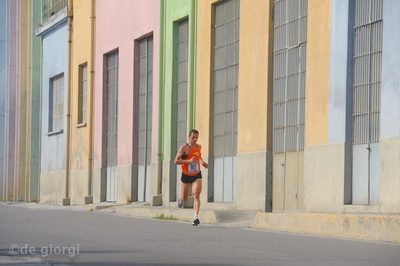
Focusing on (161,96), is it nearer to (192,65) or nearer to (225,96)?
(192,65)

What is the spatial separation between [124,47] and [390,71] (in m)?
13.6

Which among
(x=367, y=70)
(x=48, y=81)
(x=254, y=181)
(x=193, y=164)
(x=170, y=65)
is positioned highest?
(x=48, y=81)

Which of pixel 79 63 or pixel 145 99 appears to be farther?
pixel 79 63

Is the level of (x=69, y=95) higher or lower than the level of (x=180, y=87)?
higher

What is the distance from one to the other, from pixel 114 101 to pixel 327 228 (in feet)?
48.4

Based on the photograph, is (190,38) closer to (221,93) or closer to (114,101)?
(221,93)

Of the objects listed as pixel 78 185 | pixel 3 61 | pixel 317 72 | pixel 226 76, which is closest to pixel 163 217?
pixel 226 76

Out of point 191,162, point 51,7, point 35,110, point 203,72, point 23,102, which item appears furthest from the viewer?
point 23,102

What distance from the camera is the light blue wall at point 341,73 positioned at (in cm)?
1742

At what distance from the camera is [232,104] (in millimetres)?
22203

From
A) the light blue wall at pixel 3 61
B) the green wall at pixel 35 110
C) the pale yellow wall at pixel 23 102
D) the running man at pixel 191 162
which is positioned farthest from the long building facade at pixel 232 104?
the light blue wall at pixel 3 61

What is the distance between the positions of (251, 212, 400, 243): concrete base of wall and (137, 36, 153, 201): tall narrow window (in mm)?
9172

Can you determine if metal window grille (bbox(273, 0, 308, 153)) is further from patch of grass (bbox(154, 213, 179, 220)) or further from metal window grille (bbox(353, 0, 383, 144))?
patch of grass (bbox(154, 213, 179, 220))

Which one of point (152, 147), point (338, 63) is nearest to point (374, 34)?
point (338, 63)
